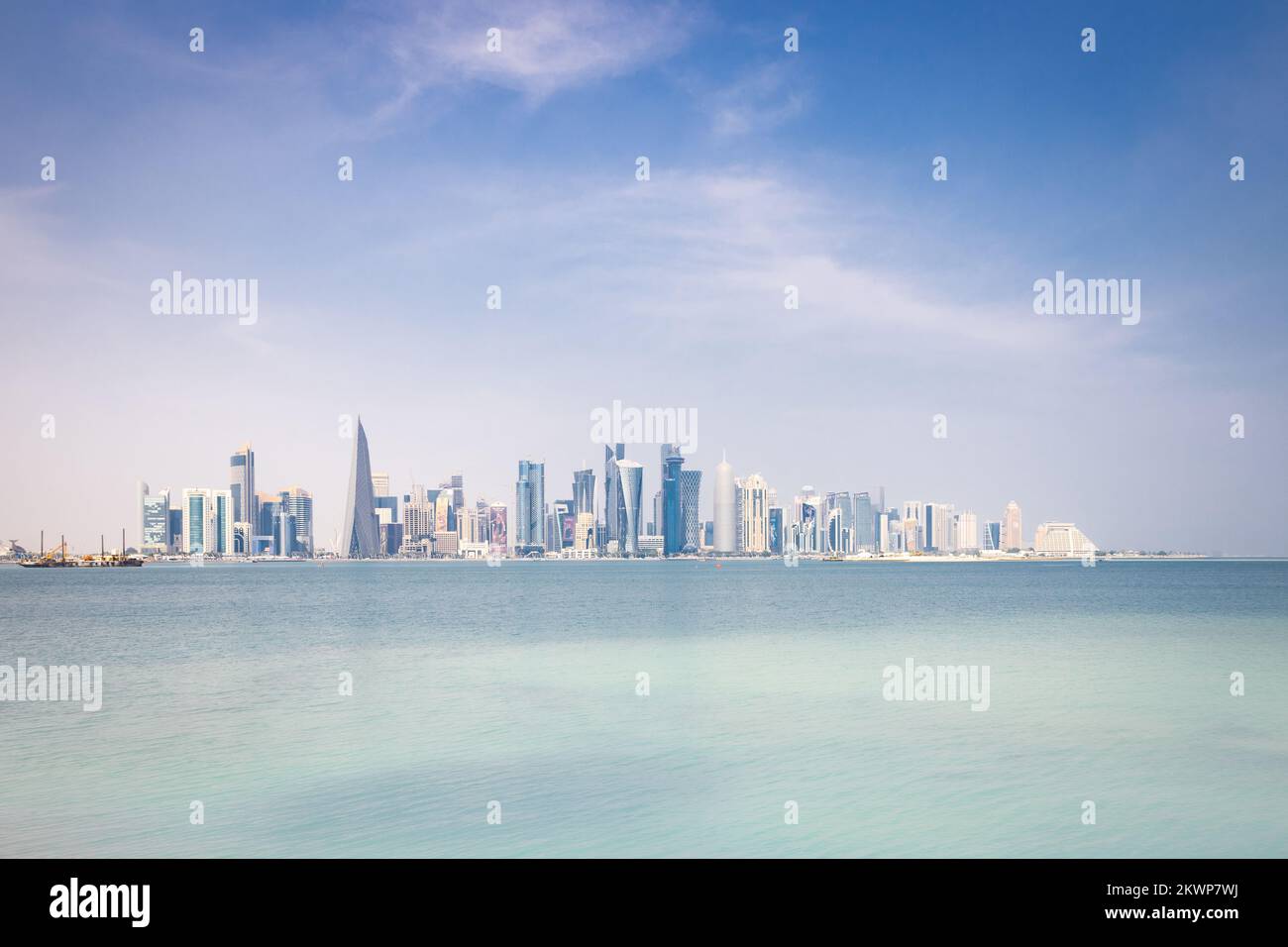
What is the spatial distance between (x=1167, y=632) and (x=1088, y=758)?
36.5m

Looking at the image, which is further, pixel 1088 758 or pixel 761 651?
pixel 761 651

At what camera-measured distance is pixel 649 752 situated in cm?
1994

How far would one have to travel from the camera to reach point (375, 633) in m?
51.0

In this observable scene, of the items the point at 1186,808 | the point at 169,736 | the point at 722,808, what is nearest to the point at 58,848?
the point at 169,736

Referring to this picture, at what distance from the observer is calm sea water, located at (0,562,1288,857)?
14.3 m

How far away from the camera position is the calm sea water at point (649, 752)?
14281mm

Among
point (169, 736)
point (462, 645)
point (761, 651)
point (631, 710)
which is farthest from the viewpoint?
point (462, 645)

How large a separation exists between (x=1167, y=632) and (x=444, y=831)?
48.7 meters

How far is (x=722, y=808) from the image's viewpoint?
15766 mm
